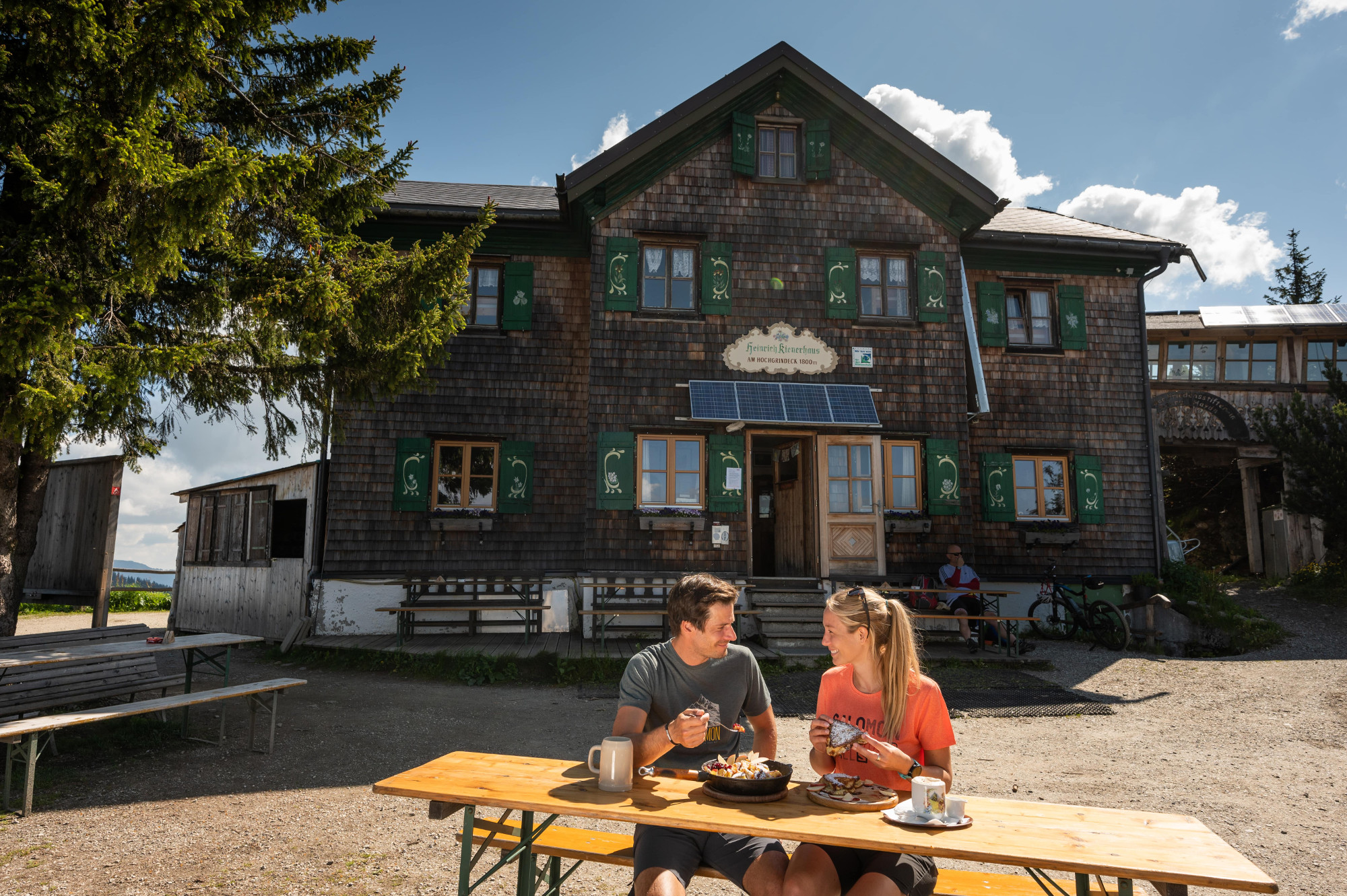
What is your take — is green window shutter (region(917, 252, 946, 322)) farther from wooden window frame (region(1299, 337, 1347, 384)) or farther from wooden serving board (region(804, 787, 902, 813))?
wooden window frame (region(1299, 337, 1347, 384))

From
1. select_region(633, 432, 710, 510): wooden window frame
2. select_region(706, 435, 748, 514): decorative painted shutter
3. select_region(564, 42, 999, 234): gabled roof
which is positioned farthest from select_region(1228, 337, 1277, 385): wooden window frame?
select_region(633, 432, 710, 510): wooden window frame

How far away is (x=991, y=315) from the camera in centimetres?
1288

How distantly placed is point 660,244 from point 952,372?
481 cm

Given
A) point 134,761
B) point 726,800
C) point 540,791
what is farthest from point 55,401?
point 726,800

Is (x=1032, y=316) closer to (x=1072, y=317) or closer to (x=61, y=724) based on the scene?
(x=1072, y=317)

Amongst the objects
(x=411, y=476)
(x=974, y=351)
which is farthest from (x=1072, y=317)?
(x=411, y=476)

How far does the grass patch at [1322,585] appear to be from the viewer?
13.3m

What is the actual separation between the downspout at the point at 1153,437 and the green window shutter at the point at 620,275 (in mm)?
8453

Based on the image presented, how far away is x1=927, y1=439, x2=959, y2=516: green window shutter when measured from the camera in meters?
11.7

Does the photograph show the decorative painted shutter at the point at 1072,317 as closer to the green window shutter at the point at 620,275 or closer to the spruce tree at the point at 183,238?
the green window shutter at the point at 620,275

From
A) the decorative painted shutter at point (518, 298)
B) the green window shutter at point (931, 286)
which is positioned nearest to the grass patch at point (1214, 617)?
the green window shutter at point (931, 286)

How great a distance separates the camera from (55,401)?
5.34m

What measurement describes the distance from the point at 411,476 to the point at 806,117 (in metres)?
8.14

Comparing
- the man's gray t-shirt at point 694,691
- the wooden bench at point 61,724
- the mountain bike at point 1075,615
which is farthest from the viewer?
the mountain bike at point 1075,615
